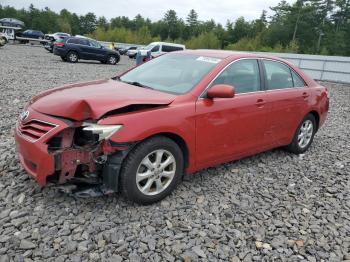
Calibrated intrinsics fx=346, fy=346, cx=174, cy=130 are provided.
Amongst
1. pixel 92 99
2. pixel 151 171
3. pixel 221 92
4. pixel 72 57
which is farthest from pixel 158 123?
pixel 72 57

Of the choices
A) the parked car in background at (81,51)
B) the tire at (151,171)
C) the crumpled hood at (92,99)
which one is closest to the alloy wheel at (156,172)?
the tire at (151,171)

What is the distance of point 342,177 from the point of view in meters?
4.92

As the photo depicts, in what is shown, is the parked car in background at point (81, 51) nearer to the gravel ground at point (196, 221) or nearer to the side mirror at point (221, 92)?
the gravel ground at point (196, 221)

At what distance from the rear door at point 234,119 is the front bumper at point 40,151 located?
149cm

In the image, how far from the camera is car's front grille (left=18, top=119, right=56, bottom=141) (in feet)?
10.7

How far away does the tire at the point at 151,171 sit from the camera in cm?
332

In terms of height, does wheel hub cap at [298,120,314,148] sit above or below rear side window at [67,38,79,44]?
below

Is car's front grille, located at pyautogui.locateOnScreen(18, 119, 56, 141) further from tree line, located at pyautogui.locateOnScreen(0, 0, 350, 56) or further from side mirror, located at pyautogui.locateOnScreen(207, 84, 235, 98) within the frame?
tree line, located at pyautogui.locateOnScreen(0, 0, 350, 56)

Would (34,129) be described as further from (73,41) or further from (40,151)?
(73,41)

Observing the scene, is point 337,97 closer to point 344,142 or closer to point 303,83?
point 344,142

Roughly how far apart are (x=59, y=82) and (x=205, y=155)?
9.09 m

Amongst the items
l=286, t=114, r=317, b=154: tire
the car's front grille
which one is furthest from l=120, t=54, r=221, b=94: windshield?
l=286, t=114, r=317, b=154: tire

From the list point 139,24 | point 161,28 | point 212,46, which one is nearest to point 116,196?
point 212,46

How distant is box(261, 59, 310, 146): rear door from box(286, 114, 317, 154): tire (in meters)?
0.18
